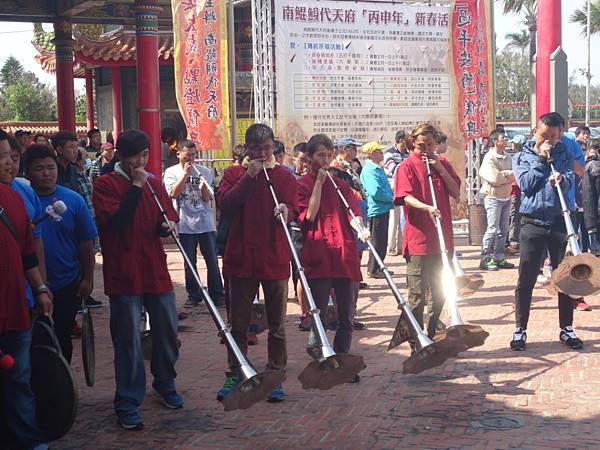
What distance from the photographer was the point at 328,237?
21.2ft

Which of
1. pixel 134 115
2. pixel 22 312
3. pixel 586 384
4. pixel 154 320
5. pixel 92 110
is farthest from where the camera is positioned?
pixel 92 110

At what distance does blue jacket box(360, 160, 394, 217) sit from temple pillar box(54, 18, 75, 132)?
28.5 feet

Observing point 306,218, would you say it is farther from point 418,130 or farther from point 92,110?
point 92,110

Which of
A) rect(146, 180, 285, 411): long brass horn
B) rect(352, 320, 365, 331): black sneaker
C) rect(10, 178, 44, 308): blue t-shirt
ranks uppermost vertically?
rect(10, 178, 44, 308): blue t-shirt

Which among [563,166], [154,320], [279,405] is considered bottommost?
[279,405]

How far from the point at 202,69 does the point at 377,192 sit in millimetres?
3196

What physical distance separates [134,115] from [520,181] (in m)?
15.2

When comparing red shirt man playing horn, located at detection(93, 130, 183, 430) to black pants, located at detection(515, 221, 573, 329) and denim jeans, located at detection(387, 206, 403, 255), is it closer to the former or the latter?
black pants, located at detection(515, 221, 573, 329)

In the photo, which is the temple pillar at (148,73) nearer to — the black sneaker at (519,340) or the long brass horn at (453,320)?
the long brass horn at (453,320)

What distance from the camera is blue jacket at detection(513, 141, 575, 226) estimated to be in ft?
23.1

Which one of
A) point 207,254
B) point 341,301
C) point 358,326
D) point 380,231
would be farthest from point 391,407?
point 380,231

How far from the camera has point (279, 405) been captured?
5.95 m

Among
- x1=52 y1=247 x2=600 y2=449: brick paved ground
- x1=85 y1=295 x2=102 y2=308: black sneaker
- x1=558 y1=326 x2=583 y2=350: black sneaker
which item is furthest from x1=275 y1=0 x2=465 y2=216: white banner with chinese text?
x1=558 y1=326 x2=583 y2=350: black sneaker

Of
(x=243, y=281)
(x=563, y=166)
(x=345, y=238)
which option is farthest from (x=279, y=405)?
(x=563, y=166)
